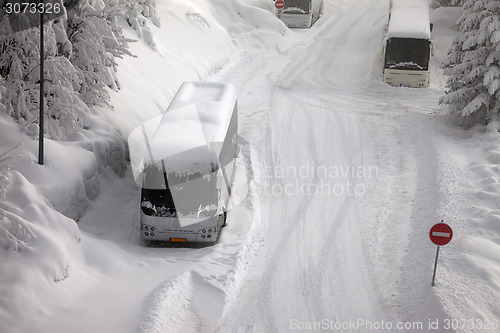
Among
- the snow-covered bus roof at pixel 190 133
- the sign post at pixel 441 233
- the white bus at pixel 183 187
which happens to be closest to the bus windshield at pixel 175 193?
the white bus at pixel 183 187

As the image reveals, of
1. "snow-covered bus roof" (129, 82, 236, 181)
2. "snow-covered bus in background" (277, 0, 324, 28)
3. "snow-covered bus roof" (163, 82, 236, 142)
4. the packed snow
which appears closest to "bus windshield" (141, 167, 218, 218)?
"snow-covered bus roof" (129, 82, 236, 181)

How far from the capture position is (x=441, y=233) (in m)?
12.6

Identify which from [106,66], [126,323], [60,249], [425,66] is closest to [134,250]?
[60,249]

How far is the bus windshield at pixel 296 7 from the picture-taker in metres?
38.9

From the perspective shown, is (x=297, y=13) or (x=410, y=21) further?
(x=297, y=13)

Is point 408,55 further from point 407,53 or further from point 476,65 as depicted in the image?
point 476,65

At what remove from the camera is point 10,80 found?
15594 millimetres

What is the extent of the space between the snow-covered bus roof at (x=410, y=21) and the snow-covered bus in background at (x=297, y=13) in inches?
290

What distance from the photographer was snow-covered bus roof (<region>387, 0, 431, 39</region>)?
2803 centimetres

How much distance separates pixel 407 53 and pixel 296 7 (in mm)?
12869

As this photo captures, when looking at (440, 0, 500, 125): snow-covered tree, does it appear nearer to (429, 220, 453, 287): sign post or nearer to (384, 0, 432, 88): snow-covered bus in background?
(384, 0, 432, 88): snow-covered bus in background

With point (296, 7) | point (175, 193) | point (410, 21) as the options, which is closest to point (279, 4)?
point (296, 7)

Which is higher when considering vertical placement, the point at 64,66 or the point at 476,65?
the point at 64,66

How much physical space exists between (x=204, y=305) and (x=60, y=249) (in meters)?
3.27
